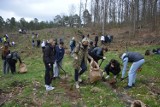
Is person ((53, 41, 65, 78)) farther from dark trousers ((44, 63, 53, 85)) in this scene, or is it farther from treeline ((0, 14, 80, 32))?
treeline ((0, 14, 80, 32))

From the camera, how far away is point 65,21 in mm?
96000

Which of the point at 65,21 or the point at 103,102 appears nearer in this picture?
the point at 103,102

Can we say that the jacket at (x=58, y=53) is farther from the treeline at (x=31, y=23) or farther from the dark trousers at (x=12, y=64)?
the treeline at (x=31, y=23)

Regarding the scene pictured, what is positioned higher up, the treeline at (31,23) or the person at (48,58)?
the treeline at (31,23)

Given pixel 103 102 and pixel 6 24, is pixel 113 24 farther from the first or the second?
pixel 103 102

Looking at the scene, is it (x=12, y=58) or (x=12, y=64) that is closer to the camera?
(x=12, y=58)

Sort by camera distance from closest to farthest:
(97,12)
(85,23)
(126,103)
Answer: (126,103), (97,12), (85,23)

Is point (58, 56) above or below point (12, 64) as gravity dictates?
above

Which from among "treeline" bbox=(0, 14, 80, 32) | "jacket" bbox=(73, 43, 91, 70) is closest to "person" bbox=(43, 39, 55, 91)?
"jacket" bbox=(73, 43, 91, 70)

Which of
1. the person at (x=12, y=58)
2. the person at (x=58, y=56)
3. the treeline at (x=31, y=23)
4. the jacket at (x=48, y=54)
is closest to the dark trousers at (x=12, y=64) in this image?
the person at (x=12, y=58)

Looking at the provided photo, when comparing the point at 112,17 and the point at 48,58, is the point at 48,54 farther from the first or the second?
the point at 112,17

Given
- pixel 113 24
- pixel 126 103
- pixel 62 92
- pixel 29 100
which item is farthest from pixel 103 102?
pixel 113 24

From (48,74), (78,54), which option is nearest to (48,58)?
(48,74)

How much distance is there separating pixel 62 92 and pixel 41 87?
53.2 inches
